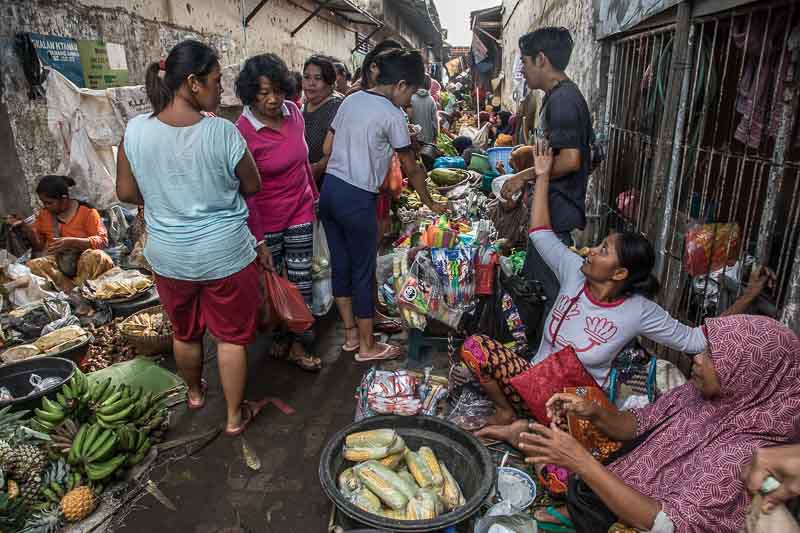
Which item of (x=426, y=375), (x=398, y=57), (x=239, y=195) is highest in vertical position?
(x=398, y=57)

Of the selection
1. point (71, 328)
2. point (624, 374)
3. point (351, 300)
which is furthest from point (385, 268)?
point (71, 328)

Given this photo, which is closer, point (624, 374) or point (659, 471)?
point (659, 471)

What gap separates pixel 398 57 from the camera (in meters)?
3.21

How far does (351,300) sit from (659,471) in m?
2.42

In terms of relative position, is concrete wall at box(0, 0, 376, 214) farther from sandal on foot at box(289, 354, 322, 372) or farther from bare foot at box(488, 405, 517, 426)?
bare foot at box(488, 405, 517, 426)

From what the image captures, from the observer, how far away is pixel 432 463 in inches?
93.2

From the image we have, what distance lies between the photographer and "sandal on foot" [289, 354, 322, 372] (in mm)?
3648

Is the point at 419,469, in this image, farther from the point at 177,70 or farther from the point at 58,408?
the point at 177,70

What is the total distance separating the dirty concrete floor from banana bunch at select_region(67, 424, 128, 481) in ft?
0.75

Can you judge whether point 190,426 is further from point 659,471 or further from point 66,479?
point 659,471

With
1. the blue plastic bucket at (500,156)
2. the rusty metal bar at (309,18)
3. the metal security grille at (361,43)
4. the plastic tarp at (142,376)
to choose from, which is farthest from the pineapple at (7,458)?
the metal security grille at (361,43)

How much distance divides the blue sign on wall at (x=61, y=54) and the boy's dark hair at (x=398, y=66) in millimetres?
3034

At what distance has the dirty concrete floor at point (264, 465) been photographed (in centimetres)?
242

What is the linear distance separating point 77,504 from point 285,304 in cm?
139
